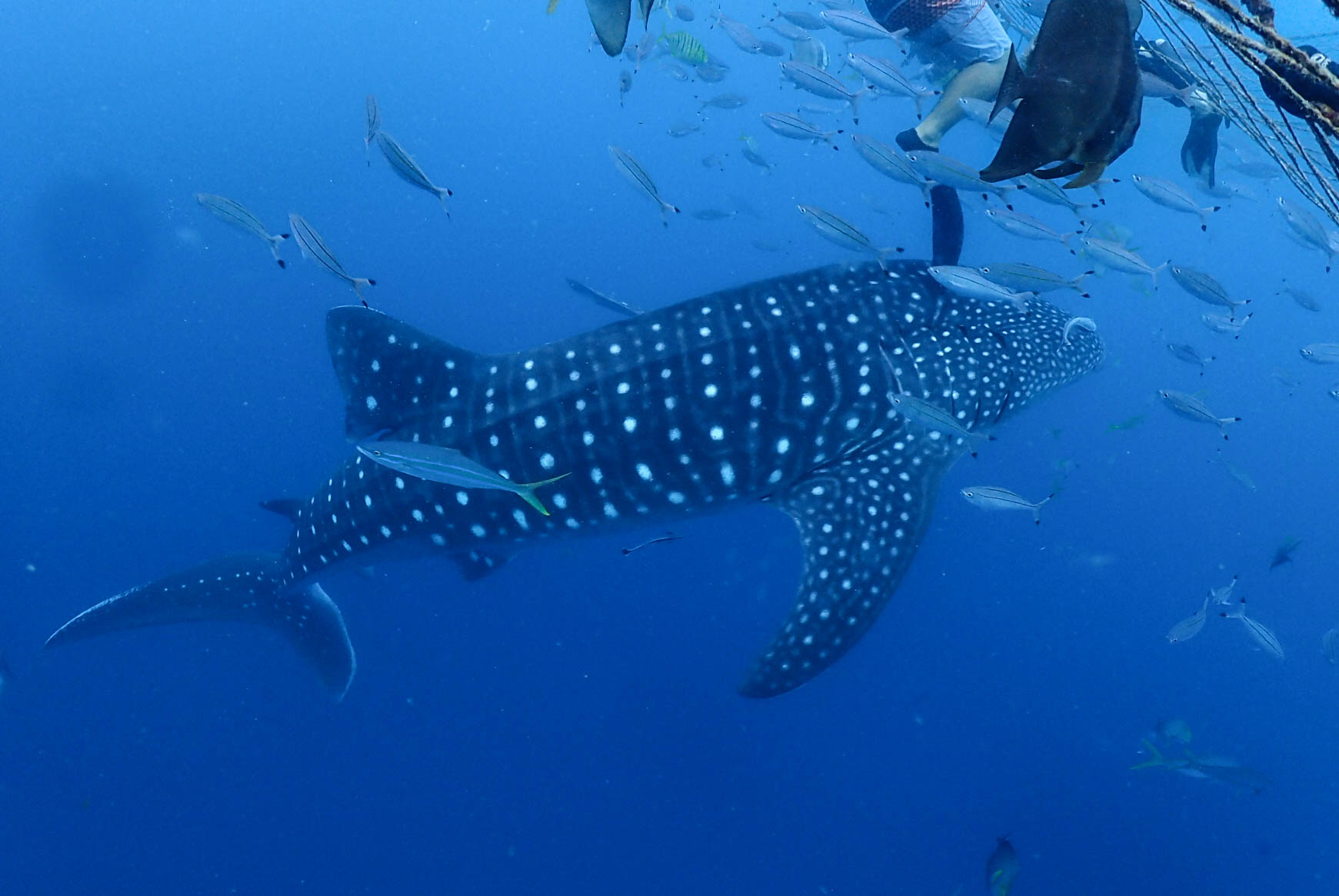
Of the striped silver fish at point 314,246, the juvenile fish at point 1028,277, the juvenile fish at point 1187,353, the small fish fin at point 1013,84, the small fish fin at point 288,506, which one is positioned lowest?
the small fish fin at point 288,506

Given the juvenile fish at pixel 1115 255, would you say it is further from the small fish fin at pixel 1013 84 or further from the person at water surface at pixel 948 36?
the small fish fin at pixel 1013 84

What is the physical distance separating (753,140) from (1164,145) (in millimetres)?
24831

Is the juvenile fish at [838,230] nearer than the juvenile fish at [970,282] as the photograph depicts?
No

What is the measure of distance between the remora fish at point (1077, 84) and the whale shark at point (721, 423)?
10.0 ft

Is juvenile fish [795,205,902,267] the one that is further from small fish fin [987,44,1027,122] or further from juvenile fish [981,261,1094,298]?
small fish fin [987,44,1027,122]

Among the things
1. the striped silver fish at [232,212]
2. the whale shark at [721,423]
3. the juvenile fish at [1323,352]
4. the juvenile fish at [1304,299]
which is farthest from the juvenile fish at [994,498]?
the striped silver fish at [232,212]

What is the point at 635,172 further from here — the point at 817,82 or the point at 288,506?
the point at 288,506

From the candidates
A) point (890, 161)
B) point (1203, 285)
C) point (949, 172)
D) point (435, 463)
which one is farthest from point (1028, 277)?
point (435, 463)

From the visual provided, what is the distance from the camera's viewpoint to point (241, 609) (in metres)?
6.04

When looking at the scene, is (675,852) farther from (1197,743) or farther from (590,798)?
(1197,743)

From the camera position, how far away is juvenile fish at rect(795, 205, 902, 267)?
520 cm

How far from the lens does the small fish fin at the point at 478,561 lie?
536 centimetres

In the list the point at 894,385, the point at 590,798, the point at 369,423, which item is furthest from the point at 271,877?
the point at 894,385

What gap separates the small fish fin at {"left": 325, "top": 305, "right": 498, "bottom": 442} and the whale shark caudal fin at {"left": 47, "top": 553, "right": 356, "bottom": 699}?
6.77 feet
